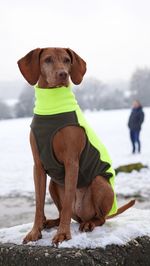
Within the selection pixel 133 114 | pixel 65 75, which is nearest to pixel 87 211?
pixel 65 75

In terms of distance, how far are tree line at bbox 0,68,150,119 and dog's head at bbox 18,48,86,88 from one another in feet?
230

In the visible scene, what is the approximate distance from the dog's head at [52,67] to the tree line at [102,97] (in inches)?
2762

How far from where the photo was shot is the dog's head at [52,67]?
4062mm

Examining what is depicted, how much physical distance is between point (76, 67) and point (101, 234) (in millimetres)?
1553

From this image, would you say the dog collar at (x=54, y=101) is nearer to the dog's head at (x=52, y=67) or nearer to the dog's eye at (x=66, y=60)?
the dog's head at (x=52, y=67)

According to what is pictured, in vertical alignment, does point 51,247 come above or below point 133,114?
above

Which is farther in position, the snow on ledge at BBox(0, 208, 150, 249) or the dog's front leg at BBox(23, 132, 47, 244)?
the dog's front leg at BBox(23, 132, 47, 244)

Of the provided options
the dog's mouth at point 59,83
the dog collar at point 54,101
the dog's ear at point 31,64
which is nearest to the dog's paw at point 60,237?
the dog collar at point 54,101

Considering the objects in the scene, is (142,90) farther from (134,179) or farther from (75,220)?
(75,220)

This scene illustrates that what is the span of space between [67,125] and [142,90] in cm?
9108

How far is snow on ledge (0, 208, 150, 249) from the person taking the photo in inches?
165

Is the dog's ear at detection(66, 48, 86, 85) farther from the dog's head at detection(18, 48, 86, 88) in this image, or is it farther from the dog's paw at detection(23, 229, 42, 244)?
the dog's paw at detection(23, 229, 42, 244)

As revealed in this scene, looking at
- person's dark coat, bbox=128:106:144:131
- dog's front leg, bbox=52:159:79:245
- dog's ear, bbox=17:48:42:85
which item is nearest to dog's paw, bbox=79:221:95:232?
dog's front leg, bbox=52:159:79:245

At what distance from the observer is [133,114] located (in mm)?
18500
